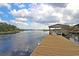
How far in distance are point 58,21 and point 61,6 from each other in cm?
19

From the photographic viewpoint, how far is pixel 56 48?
309 centimetres

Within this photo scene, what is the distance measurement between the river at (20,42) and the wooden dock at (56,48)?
0.25ft

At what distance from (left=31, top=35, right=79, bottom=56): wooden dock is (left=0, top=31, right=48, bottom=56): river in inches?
3.0

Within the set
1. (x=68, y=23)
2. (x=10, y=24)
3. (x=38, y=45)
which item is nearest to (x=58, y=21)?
(x=68, y=23)

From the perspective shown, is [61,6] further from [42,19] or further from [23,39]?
[23,39]

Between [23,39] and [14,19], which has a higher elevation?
[14,19]

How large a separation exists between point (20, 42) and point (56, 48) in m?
0.46

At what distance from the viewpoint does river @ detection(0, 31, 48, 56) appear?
3086 mm

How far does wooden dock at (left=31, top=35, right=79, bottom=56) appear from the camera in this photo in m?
3.05

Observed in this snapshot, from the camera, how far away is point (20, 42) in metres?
3.13

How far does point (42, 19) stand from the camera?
10.3ft

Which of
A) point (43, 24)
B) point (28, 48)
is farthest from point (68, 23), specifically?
point (28, 48)

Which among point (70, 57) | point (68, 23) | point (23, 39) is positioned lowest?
point (70, 57)

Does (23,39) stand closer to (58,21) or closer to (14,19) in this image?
(14,19)
